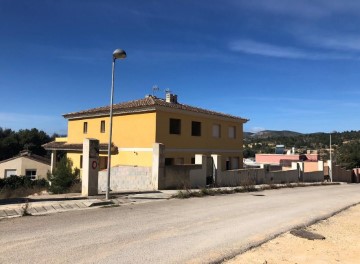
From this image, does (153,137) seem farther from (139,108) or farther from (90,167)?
(90,167)

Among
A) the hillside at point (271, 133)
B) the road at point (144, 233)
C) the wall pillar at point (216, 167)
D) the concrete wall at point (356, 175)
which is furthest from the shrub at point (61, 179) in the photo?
the hillside at point (271, 133)

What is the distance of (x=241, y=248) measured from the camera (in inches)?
296

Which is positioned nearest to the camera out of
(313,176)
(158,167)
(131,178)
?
(158,167)

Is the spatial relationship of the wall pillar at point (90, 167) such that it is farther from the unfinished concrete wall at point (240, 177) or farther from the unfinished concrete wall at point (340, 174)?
the unfinished concrete wall at point (340, 174)

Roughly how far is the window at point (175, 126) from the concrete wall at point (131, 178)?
22.9ft

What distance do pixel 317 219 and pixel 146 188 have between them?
9711 millimetres

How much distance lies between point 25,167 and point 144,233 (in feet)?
130

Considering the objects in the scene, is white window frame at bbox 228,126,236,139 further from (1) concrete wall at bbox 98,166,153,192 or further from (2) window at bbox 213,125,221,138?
(1) concrete wall at bbox 98,166,153,192

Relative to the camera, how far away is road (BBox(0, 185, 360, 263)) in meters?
6.64

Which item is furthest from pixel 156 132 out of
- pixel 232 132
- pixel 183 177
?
pixel 232 132

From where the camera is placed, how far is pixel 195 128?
3022cm

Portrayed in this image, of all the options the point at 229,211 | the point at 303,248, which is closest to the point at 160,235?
the point at 303,248

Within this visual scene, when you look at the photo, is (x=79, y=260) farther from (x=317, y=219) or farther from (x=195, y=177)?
(x=195, y=177)

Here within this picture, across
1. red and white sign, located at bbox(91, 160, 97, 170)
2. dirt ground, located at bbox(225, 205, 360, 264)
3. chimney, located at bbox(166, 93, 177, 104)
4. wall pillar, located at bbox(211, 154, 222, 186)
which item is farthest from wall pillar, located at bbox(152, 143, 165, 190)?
chimney, located at bbox(166, 93, 177, 104)
